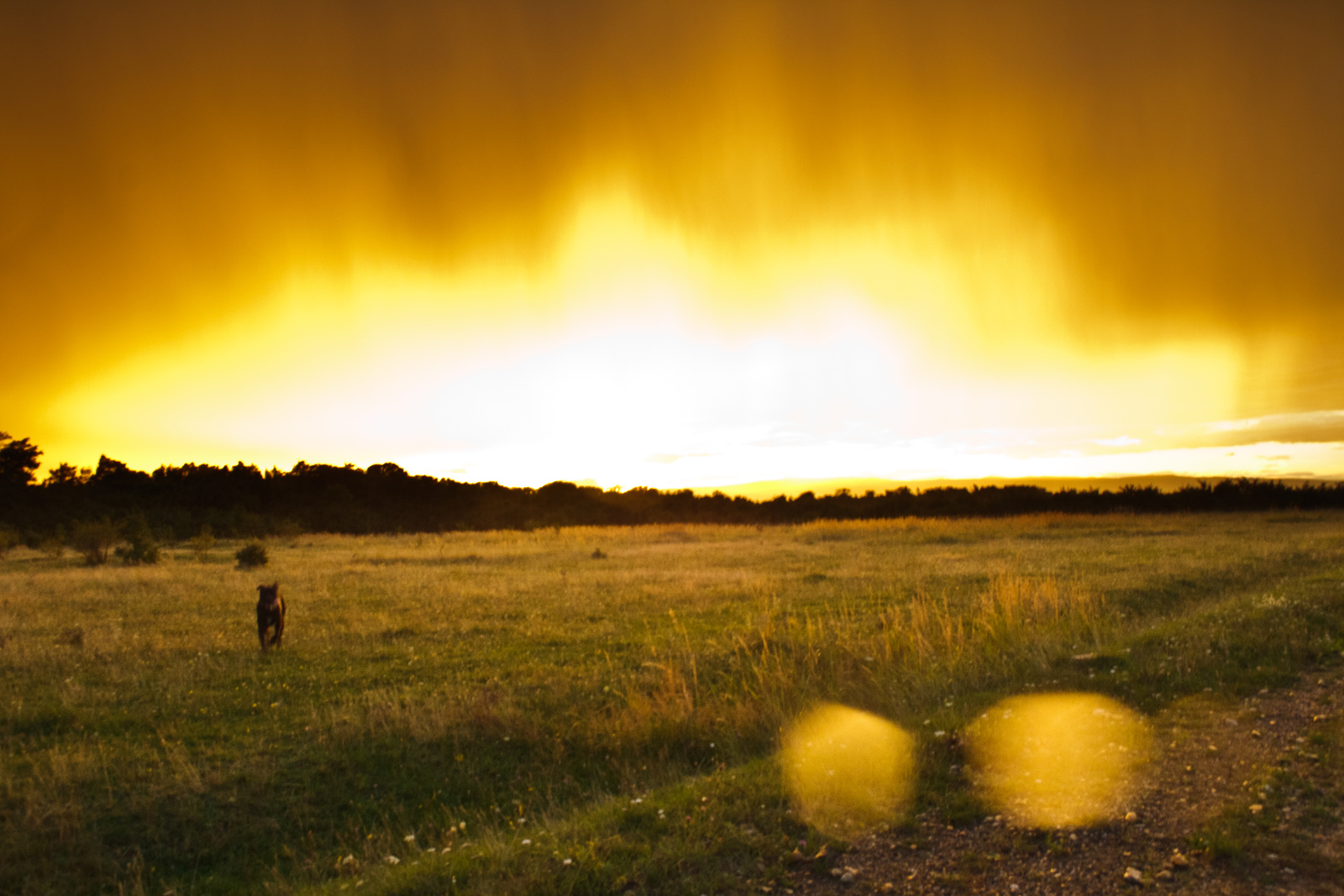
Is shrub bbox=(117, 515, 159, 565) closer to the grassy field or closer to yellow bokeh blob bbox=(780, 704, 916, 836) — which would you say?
the grassy field

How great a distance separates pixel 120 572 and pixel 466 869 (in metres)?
31.1

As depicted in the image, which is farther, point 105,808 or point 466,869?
point 105,808

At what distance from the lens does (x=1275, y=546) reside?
3000 cm

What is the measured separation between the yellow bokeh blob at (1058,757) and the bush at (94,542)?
41729 mm

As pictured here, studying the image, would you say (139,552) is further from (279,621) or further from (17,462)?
(17,462)

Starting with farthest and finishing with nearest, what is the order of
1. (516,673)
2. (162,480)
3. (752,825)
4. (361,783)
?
(162,480)
(516,673)
(361,783)
(752,825)

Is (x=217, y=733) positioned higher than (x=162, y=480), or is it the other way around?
(x=162, y=480)

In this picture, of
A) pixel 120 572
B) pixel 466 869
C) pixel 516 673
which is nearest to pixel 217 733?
pixel 516 673

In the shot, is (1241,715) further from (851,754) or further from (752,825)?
(752,825)

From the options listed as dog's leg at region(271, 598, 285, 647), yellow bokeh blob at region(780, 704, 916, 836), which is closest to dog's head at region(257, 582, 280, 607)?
dog's leg at region(271, 598, 285, 647)

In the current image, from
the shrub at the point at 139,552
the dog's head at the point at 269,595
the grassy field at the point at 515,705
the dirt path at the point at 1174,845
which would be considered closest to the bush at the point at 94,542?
the shrub at the point at 139,552

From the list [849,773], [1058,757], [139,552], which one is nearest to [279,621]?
[849,773]

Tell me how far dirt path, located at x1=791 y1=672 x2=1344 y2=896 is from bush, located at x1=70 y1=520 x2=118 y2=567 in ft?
138

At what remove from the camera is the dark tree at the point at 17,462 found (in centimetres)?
7406
